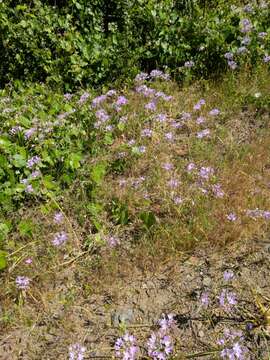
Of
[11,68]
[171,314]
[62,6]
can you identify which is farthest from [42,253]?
[62,6]

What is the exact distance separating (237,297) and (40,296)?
1.19 meters

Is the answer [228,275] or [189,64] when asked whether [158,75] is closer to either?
[189,64]

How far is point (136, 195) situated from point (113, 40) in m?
1.99

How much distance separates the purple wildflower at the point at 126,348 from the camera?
8.35 ft

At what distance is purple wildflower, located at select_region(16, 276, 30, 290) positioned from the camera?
2.88 m

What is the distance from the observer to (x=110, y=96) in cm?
470

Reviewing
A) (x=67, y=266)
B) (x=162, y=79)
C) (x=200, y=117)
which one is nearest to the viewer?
(x=67, y=266)

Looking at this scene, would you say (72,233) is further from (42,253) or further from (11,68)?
(11,68)

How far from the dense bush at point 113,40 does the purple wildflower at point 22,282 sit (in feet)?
7.66

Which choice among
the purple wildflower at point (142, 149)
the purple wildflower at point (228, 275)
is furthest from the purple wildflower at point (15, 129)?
the purple wildflower at point (228, 275)

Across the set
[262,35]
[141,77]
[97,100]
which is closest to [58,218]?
Result: [97,100]

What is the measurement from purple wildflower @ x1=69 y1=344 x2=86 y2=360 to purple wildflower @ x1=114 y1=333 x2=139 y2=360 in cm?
19

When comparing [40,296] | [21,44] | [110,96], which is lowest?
[40,296]

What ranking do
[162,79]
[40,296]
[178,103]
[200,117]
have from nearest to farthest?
[40,296]
[200,117]
[178,103]
[162,79]
